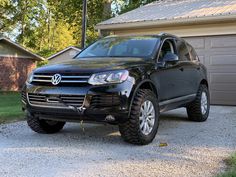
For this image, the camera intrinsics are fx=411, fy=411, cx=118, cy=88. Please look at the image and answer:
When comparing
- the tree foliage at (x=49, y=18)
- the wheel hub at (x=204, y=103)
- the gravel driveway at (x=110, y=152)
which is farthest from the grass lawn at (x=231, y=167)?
the tree foliage at (x=49, y=18)

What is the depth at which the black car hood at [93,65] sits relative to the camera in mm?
6344

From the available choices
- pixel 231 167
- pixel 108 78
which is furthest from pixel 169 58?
pixel 231 167

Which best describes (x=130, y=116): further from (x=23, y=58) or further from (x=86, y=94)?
(x=23, y=58)

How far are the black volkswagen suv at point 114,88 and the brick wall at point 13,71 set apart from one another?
2442 cm

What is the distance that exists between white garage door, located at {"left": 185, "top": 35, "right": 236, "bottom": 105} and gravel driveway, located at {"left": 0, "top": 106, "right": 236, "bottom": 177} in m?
4.61

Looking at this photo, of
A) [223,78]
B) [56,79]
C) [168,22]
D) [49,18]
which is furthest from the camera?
[49,18]

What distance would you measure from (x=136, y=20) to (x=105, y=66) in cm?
800

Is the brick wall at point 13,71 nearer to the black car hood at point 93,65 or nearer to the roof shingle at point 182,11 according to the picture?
the roof shingle at point 182,11

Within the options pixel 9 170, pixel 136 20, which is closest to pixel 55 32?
pixel 136 20

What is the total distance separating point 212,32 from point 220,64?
1042 millimetres

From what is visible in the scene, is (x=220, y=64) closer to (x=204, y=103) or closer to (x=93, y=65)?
(x=204, y=103)

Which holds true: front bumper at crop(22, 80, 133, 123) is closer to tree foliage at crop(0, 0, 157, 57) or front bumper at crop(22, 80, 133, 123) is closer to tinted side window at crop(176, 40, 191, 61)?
tinted side window at crop(176, 40, 191, 61)

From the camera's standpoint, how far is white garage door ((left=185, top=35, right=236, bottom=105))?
1283cm

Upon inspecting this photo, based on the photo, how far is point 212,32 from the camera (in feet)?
42.4
